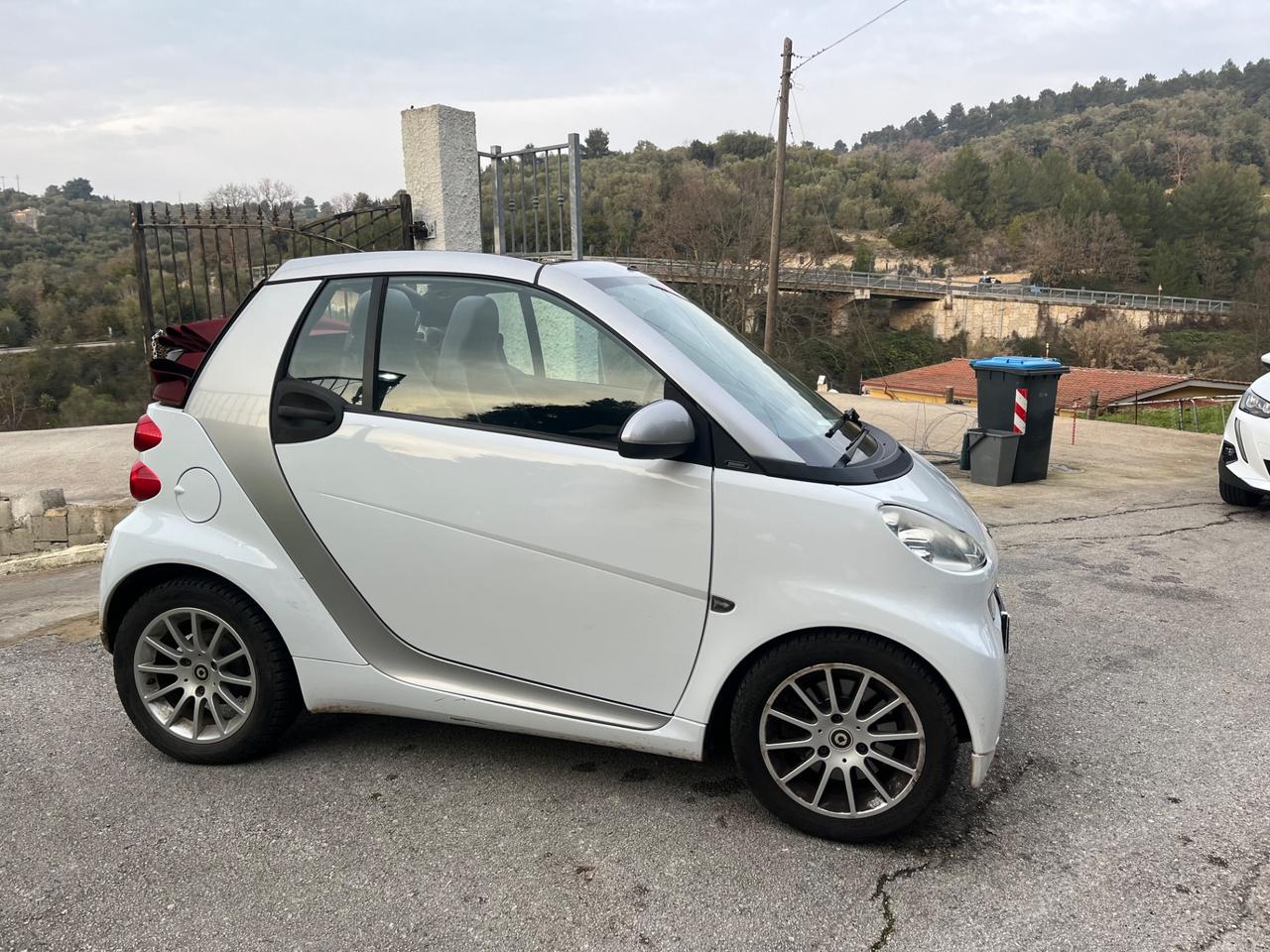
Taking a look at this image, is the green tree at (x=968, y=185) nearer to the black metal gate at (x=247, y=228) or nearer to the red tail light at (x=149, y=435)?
the black metal gate at (x=247, y=228)

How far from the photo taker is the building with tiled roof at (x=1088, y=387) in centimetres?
3399

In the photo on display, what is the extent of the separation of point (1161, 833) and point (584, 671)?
6.34 ft

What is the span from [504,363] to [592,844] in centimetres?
155

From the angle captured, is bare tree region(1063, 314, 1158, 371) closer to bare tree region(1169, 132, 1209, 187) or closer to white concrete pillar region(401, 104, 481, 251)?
white concrete pillar region(401, 104, 481, 251)

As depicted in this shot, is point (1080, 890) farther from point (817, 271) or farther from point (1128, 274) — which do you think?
point (1128, 274)

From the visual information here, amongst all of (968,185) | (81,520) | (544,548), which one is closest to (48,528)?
(81,520)

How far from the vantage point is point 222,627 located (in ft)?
10.4

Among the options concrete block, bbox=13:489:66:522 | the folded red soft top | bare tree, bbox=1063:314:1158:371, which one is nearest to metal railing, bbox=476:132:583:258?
the folded red soft top

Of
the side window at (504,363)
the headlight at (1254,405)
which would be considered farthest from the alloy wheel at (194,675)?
the headlight at (1254,405)

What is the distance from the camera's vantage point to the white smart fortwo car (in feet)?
8.92

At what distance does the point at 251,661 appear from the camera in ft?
10.4

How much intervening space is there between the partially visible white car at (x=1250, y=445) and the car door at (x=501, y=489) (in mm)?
6826

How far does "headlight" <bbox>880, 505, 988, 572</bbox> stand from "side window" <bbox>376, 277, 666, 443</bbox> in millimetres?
813

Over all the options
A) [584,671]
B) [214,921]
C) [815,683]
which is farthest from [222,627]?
[815,683]
